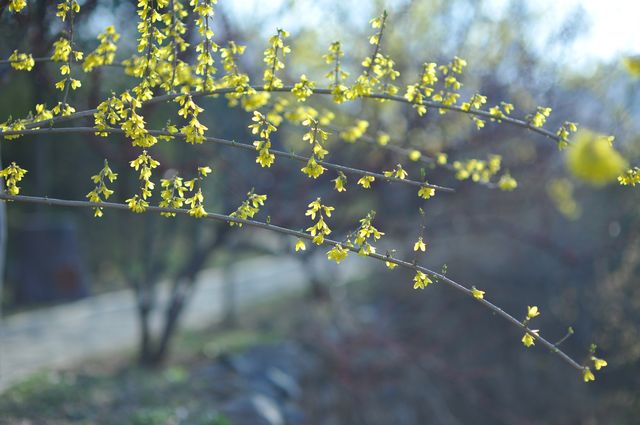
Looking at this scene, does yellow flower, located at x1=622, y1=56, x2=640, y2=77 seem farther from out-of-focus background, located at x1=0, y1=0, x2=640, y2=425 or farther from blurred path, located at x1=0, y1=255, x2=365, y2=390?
blurred path, located at x1=0, y1=255, x2=365, y2=390

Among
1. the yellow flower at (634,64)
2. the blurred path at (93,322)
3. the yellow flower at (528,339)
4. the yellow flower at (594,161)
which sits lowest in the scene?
the yellow flower at (528,339)

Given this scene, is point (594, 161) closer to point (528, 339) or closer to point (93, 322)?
point (528, 339)

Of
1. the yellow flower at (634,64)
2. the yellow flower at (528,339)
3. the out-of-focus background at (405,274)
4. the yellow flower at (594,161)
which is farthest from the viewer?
the out-of-focus background at (405,274)

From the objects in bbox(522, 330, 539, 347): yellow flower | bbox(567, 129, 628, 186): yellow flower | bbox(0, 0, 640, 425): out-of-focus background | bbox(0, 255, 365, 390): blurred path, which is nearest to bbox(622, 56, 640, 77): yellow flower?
bbox(567, 129, 628, 186): yellow flower

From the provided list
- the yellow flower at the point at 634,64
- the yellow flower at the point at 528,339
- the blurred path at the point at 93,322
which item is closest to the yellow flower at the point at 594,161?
the yellow flower at the point at 634,64

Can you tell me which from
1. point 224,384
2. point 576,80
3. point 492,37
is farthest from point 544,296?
point 224,384

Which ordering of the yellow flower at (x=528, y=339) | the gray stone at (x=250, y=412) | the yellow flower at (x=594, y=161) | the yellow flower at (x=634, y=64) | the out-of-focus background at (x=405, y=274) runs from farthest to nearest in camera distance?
1. the out-of-focus background at (x=405, y=274)
2. the gray stone at (x=250, y=412)
3. the yellow flower at (x=528, y=339)
4. the yellow flower at (x=634, y=64)
5. the yellow flower at (x=594, y=161)

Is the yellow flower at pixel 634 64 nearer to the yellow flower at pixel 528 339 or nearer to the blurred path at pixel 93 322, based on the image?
the yellow flower at pixel 528 339
